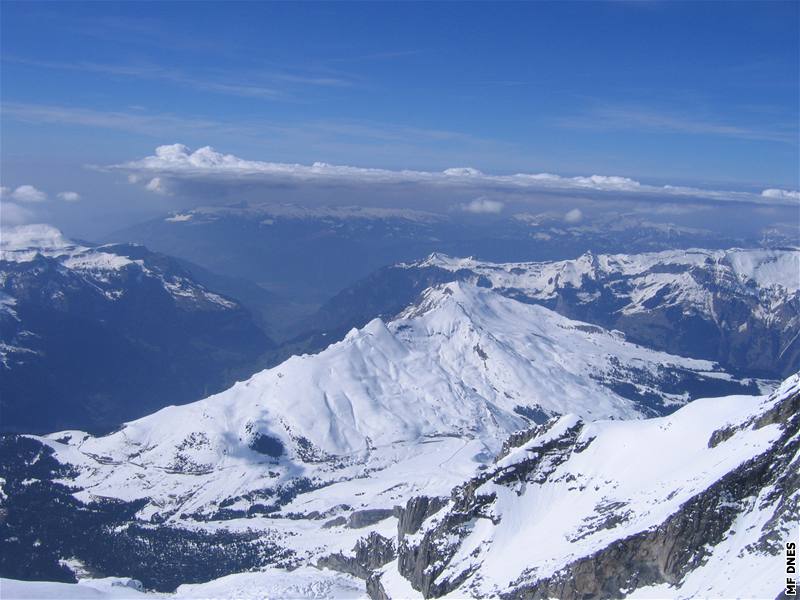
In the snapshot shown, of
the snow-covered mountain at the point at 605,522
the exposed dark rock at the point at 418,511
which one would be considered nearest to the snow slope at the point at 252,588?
the snow-covered mountain at the point at 605,522

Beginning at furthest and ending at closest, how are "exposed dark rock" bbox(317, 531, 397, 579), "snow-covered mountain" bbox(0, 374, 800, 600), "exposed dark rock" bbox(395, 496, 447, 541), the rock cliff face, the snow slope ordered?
"exposed dark rock" bbox(317, 531, 397, 579) < "exposed dark rock" bbox(395, 496, 447, 541) < the snow slope < "snow-covered mountain" bbox(0, 374, 800, 600) < the rock cliff face

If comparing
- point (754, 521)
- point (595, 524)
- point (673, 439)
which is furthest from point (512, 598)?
point (673, 439)

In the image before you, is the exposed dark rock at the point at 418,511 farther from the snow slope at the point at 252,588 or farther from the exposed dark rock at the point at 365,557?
the snow slope at the point at 252,588

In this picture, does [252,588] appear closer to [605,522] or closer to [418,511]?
[418,511]

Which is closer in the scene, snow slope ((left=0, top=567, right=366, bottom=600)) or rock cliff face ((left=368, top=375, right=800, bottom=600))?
rock cliff face ((left=368, top=375, right=800, bottom=600))

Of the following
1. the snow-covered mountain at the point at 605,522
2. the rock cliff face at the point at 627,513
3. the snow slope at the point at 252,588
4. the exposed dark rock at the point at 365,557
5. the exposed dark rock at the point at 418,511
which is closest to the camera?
the rock cliff face at the point at 627,513

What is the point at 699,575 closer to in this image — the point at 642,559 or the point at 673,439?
the point at 642,559

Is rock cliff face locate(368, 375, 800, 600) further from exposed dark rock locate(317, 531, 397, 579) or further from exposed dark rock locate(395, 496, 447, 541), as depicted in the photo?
exposed dark rock locate(317, 531, 397, 579)

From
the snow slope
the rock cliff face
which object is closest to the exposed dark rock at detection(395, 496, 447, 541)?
the rock cliff face

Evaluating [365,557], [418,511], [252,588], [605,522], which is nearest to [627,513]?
[605,522]
